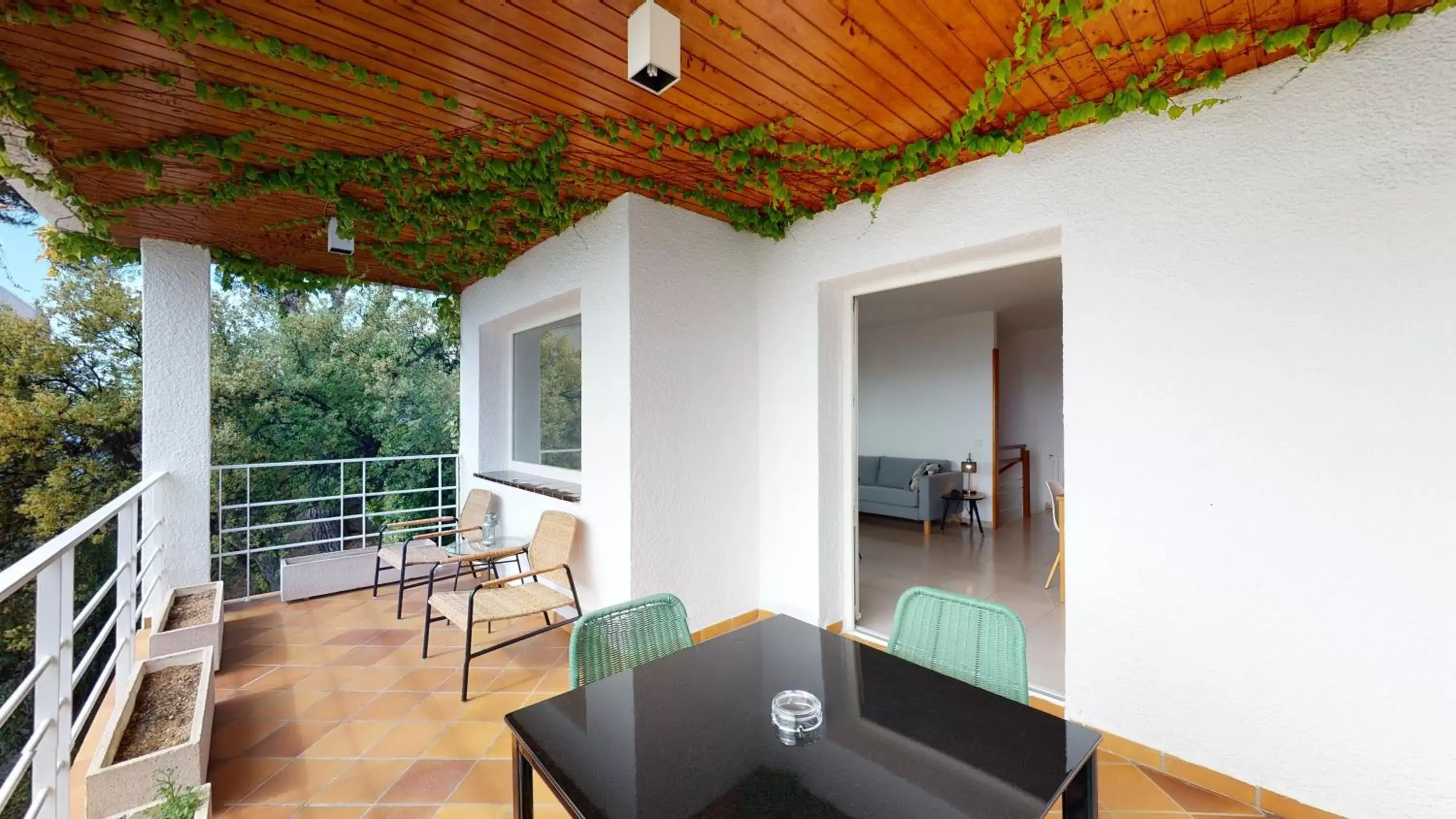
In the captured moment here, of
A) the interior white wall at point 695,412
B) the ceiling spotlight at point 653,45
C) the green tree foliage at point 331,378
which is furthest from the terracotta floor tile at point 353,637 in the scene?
the green tree foliage at point 331,378

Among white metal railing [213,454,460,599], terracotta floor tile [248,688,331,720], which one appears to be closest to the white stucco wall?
terracotta floor tile [248,688,331,720]

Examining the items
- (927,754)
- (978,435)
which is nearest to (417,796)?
(927,754)

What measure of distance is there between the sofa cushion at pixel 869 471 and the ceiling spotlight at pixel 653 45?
6008 mm

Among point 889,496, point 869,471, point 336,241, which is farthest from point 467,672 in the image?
point 869,471

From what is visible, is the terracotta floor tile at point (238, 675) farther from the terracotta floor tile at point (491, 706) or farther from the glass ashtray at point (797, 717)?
the glass ashtray at point (797, 717)

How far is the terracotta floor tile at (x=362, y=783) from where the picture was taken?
193cm

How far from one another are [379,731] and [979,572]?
4202mm

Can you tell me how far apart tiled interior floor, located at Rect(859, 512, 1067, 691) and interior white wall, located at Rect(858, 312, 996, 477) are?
99 cm

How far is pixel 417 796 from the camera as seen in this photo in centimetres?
194

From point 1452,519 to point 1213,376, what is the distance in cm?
66

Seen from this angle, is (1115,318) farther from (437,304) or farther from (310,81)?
(437,304)

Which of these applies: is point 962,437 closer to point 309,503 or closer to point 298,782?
point 298,782

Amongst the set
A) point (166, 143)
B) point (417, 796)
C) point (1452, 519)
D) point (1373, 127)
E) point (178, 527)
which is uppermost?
point (166, 143)

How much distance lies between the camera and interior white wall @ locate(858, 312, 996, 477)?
21.9 feet
